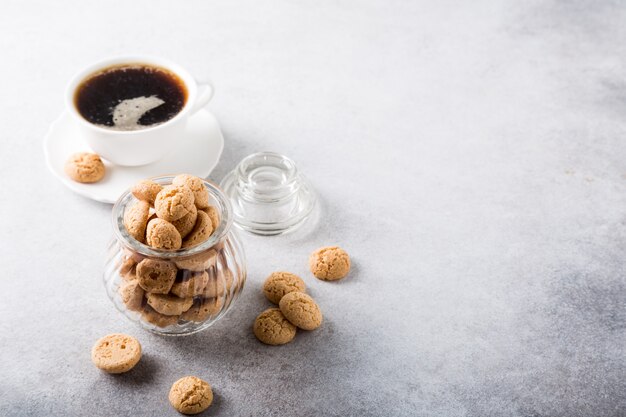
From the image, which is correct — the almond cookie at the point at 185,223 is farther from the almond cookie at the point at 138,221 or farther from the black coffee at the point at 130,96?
the black coffee at the point at 130,96

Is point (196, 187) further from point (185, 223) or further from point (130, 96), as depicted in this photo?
point (130, 96)

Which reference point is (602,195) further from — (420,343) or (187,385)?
(187,385)

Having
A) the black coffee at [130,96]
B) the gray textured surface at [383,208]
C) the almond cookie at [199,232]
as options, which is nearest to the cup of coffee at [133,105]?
the black coffee at [130,96]

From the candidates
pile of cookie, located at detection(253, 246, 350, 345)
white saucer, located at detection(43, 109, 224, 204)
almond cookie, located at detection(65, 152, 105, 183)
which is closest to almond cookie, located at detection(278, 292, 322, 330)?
pile of cookie, located at detection(253, 246, 350, 345)

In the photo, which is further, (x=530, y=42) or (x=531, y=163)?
(x=530, y=42)

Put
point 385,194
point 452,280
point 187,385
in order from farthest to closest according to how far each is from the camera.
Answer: point 385,194 < point 452,280 < point 187,385

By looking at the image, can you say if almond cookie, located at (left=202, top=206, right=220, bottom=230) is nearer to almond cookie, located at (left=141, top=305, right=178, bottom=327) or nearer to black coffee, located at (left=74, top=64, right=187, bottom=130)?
almond cookie, located at (left=141, top=305, right=178, bottom=327)

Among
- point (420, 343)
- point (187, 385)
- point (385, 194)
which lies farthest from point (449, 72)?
point (187, 385)
